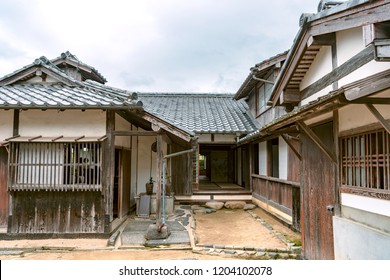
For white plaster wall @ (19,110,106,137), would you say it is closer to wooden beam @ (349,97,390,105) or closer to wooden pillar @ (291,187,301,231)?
wooden pillar @ (291,187,301,231)

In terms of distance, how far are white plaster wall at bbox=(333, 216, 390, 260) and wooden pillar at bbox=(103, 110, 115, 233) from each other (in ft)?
18.4

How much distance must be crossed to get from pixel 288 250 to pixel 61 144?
6587 mm

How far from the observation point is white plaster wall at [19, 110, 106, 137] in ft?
25.2

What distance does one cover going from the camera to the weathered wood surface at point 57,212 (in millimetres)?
7430

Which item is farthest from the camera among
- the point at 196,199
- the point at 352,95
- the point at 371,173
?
the point at 196,199

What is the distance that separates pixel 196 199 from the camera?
502 inches

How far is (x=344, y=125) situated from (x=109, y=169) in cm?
591

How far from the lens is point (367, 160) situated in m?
4.20

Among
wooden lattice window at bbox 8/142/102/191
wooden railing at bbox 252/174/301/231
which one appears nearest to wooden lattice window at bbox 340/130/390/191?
wooden railing at bbox 252/174/301/231

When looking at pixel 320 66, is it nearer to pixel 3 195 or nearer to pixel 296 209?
pixel 296 209

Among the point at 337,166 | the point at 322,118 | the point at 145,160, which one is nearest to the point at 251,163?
the point at 145,160

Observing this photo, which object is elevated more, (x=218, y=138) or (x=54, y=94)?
(x=54, y=94)
